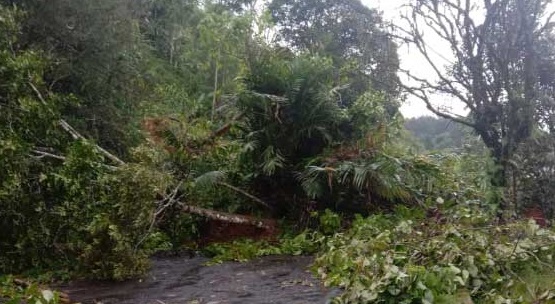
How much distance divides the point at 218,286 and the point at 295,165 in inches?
Result: 128

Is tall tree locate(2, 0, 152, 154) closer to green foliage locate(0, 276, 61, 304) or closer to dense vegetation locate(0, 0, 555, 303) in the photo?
dense vegetation locate(0, 0, 555, 303)

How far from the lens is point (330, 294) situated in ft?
13.2

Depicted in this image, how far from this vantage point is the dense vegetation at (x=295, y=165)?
4477 mm

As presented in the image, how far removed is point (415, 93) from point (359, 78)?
4.37ft

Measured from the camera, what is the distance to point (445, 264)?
371 cm

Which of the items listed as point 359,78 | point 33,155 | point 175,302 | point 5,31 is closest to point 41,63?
point 5,31

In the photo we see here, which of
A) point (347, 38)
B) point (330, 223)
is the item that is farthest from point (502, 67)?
point (347, 38)

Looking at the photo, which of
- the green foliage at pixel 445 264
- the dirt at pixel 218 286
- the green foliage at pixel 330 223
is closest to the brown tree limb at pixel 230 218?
the green foliage at pixel 330 223

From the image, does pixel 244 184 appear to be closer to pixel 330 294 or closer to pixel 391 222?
pixel 391 222

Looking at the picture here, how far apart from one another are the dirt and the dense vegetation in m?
0.24

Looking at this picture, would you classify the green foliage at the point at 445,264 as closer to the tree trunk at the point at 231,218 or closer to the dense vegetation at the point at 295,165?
the dense vegetation at the point at 295,165

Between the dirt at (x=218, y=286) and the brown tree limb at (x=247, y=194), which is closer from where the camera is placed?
the dirt at (x=218, y=286)

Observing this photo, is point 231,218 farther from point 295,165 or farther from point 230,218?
point 295,165

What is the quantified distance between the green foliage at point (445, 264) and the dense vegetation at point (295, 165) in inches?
0.7
